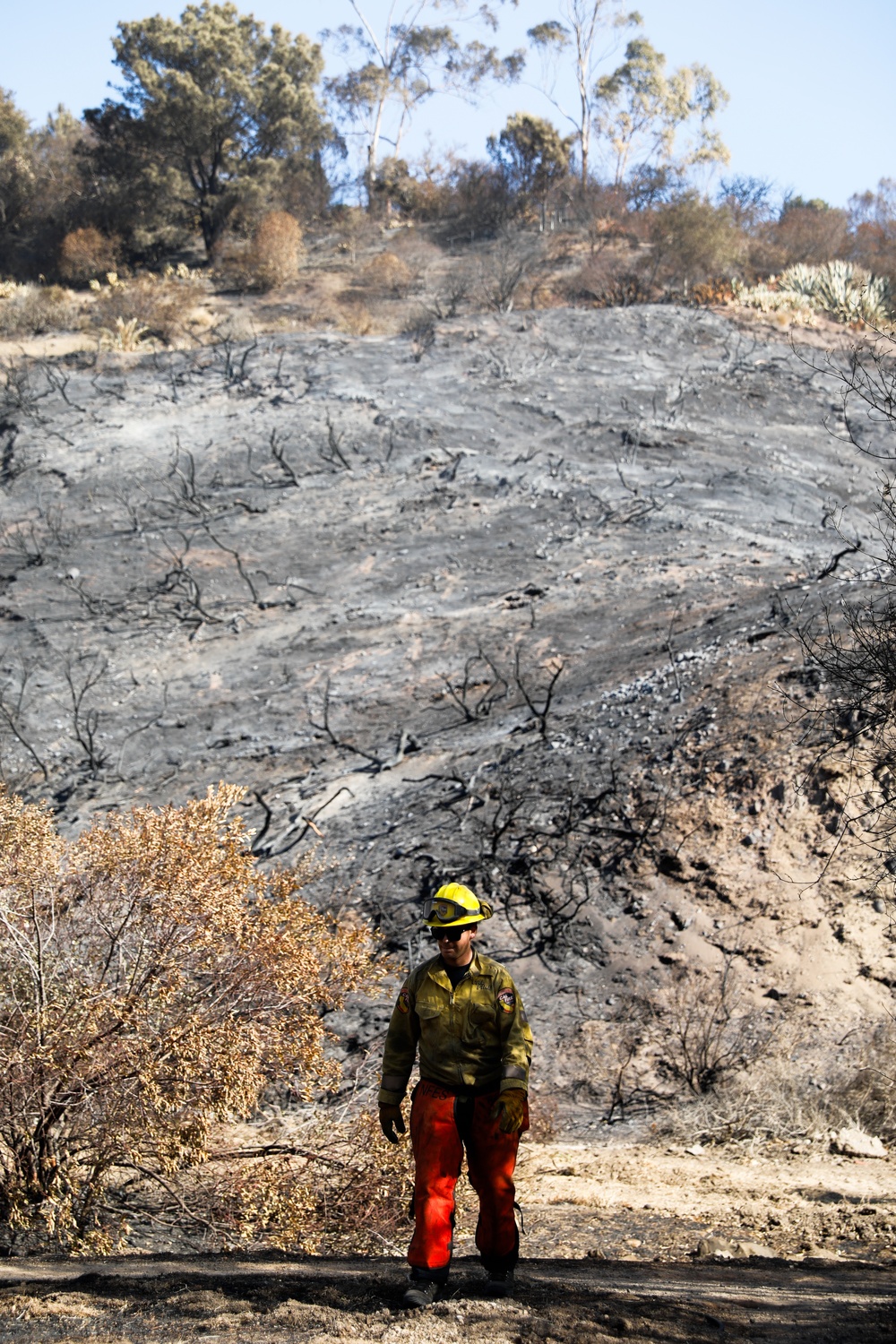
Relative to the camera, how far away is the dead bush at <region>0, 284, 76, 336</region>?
2364 cm

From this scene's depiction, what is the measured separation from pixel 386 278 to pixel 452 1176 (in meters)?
28.7

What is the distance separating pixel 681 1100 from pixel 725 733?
325 cm

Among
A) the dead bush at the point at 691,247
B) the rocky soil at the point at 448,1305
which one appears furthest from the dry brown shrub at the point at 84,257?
the rocky soil at the point at 448,1305

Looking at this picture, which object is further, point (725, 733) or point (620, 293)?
point (620, 293)

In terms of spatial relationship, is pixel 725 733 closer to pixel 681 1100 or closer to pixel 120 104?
pixel 681 1100

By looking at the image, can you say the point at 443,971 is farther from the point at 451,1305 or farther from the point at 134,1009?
the point at 134,1009

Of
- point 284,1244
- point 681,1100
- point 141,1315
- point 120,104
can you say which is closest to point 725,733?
point 681,1100

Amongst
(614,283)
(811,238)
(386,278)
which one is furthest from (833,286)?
(386,278)

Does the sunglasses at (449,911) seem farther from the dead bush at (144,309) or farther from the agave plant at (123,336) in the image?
the dead bush at (144,309)

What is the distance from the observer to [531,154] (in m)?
35.8

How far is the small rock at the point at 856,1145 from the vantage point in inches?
224

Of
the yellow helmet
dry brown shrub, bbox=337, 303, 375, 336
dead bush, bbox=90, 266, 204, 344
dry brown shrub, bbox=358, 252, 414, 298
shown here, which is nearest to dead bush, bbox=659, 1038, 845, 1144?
the yellow helmet

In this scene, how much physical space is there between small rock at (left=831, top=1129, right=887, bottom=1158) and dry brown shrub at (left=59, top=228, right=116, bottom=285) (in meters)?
29.4

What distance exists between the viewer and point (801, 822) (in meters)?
8.00
